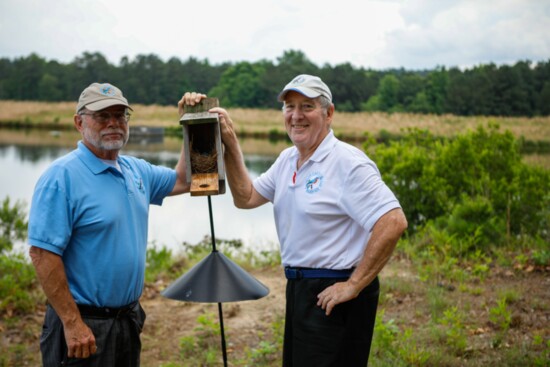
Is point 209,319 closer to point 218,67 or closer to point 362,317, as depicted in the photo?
point 362,317

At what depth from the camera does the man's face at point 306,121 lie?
134 inches

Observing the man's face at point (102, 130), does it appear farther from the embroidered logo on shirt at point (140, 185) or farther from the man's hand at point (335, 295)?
the man's hand at point (335, 295)

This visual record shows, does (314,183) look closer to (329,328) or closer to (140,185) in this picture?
(329,328)

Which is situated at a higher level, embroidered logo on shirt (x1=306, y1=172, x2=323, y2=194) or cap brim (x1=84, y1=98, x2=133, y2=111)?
cap brim (x1=84, y1=98, x2=133, y2=111)

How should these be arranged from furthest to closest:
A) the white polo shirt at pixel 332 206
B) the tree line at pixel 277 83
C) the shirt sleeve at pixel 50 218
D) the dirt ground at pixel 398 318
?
the tree line at pixel 277 83, the dirt ground at pixel 398 318, the white polo shirt at pixel 332 206, the shirt sleeve at pixel 50 218

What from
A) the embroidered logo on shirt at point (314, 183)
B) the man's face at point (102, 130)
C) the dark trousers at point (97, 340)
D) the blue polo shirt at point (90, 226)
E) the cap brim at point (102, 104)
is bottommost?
the dark trousers at point (97, 340)

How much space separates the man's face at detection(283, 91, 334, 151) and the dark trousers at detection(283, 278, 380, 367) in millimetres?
797

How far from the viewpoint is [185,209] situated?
56.0ft

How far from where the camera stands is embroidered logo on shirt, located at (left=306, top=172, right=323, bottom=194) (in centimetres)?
324

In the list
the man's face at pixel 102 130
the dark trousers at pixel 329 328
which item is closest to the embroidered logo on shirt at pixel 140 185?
the man's face at pixel 102 130

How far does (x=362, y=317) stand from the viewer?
10.8 feet

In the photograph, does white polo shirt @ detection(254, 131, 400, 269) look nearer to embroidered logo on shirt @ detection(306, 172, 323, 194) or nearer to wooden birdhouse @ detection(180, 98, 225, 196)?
embroidered logo on shirt @ detection(306, 172, 323, 194)

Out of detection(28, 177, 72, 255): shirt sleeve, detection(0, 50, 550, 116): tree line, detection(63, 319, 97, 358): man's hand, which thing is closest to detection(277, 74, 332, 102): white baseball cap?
detection(28, 177, 72, 255): shirt sleeve

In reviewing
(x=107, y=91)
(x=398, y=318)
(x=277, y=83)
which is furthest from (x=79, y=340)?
(x=277, y=83)
